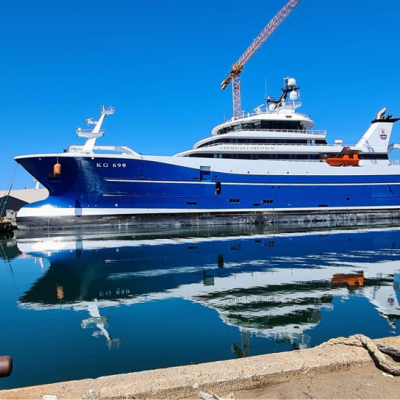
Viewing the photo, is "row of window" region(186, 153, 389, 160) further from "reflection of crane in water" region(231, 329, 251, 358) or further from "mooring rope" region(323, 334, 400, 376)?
"mooring rope" region(323, 334, 400, 376)

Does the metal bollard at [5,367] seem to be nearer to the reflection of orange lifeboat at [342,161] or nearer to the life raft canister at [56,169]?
the life raft canister at [56,169]

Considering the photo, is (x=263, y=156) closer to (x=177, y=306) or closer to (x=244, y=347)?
(x=177, y=306)

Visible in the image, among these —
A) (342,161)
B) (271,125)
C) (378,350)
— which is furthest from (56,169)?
(342,161)

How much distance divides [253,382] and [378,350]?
1.38 m

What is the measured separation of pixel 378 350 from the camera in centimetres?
336

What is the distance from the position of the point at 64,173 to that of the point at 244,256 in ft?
48.3

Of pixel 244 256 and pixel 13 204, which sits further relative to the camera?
pixel 13 204

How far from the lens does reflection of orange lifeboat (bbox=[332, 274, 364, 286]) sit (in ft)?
27.8

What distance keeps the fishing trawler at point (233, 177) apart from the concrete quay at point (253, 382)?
20.4m

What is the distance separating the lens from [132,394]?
2791 millimetres

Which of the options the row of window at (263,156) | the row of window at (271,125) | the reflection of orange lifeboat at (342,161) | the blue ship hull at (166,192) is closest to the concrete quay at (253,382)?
the blue ship hull at (166,192)

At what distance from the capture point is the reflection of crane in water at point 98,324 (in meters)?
5.05

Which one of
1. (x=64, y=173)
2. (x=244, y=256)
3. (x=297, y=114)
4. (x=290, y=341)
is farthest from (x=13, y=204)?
(x=290, y=341)

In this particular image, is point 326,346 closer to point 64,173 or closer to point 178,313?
point 178,313
